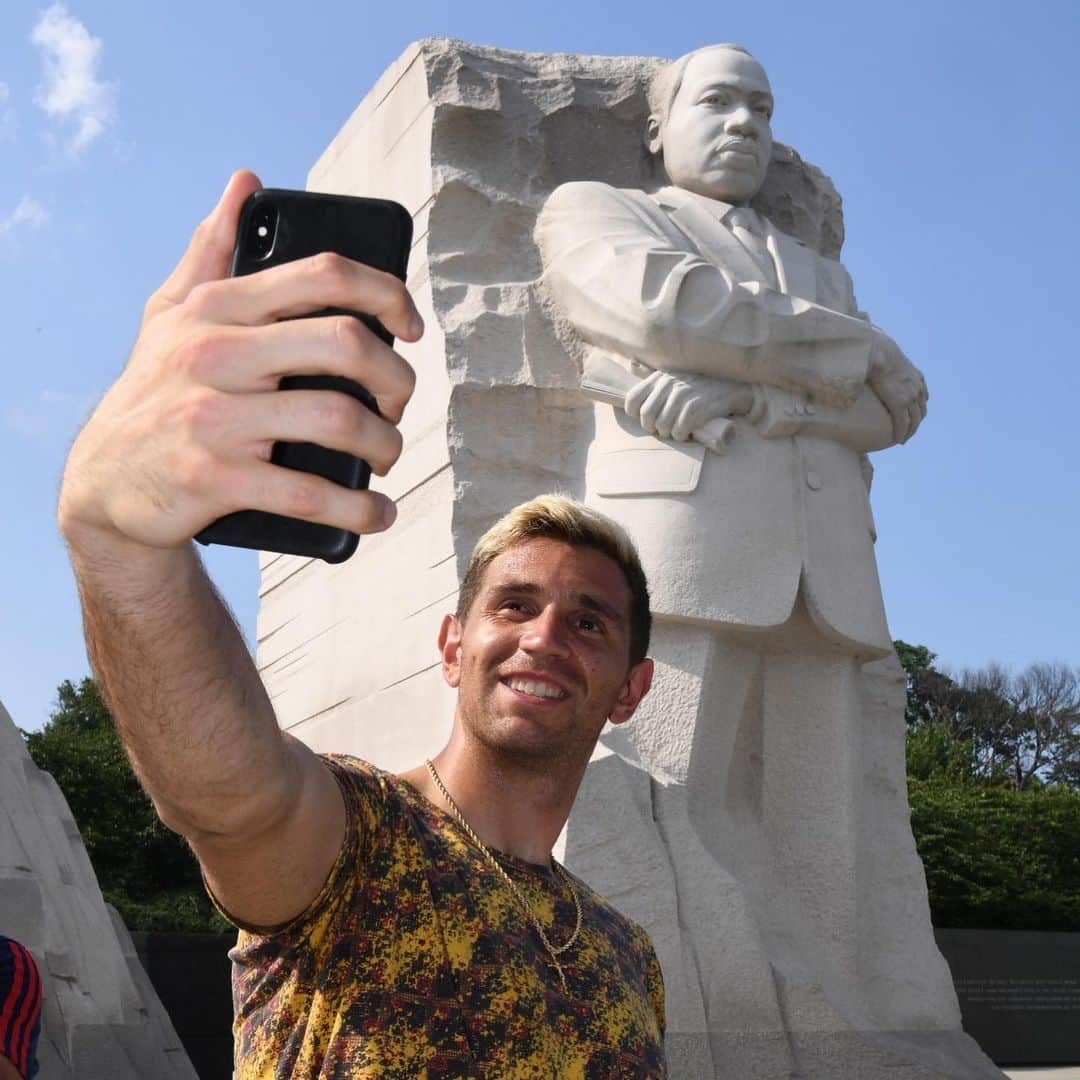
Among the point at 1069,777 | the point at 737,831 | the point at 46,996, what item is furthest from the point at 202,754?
the point at 1069,777

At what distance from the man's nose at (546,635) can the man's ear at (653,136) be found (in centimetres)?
308

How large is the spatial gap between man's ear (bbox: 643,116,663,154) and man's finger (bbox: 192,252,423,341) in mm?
3693

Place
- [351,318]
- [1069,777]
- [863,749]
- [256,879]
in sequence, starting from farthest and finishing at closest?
[1069,777]
[863,749]
[256,879]
[351,318]

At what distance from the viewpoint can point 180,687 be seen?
1013 millimetres

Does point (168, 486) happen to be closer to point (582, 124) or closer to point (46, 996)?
point (46, 996)

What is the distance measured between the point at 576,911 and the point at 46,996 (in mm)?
2866

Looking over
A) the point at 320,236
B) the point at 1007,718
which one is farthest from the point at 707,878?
the point at 1007,718

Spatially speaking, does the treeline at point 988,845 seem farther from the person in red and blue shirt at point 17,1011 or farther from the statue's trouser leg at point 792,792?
the person in red and blue shirt at point 17,1011

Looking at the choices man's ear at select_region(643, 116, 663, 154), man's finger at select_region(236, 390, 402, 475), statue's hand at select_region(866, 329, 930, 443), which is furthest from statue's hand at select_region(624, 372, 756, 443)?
man's finger at select_region(236, 390, 402, 475)

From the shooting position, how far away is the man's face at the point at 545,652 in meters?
1.50

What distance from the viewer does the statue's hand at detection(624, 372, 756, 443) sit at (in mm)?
3633

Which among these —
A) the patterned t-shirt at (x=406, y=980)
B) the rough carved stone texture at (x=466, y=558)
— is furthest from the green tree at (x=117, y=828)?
the patterned t-shirt at (x=406, y=980)

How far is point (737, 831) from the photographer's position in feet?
12.1

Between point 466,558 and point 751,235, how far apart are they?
4.35ft
